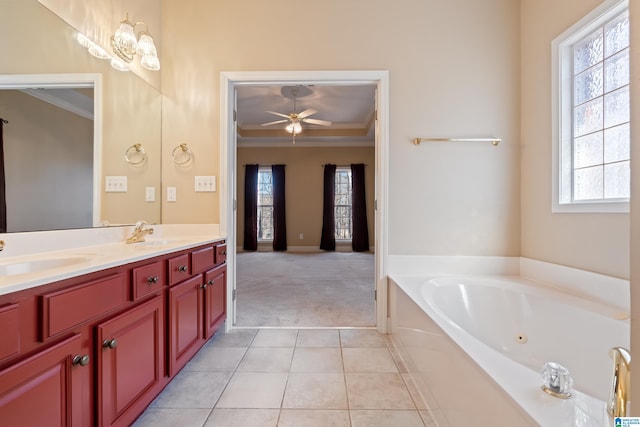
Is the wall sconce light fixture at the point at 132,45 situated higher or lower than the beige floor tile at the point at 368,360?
higher

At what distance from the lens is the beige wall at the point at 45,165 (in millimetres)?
1232

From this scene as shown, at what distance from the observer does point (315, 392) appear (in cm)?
145

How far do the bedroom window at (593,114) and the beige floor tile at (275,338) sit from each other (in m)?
2.06

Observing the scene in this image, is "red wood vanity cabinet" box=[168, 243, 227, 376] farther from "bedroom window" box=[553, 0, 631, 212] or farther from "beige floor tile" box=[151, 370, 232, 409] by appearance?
"bedroom window" box=[553, 0, 631, 212]

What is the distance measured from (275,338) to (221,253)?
0.75m

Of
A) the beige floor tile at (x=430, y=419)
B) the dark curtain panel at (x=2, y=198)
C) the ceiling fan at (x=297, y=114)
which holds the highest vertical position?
the ceiling fan at (x=297, y=114)

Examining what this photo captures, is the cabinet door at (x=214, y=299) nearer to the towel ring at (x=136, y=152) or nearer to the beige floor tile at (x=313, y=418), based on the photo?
the beige floor tile at (x=313, y=418)

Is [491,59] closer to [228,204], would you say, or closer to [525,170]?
[525,170]

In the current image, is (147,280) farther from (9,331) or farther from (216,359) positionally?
(216,359)

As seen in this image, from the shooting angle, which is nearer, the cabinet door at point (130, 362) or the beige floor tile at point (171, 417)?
the cabinet door at point (130, 362)

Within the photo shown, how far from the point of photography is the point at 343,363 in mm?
1729

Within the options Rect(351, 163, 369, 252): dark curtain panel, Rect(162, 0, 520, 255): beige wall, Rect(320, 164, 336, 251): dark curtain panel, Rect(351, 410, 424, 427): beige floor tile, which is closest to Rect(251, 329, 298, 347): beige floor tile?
Rect(351, 410, 424, 427): beige floor tile

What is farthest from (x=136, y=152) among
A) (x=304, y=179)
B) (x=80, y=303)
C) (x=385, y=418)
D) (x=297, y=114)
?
(x=304, y=179)

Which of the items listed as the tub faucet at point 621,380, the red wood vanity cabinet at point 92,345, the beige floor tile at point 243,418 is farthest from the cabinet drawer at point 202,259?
the tub faucet at point 621,380
